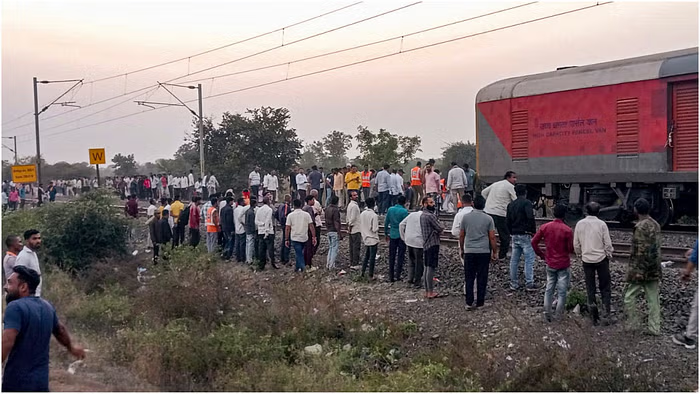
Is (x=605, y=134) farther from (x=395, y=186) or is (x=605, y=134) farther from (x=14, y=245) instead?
(x=14, y=245)

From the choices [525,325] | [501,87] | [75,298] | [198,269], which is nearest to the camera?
[525,325]

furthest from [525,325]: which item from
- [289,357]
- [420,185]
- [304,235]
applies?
[420,185]

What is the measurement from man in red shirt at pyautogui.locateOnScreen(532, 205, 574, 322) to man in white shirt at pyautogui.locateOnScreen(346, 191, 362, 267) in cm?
470

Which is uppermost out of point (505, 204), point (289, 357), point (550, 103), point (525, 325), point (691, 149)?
point (550, 103)

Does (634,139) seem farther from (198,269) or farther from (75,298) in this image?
(75,298)

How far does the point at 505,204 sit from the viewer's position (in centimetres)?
1134

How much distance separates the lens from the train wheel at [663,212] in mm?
14086

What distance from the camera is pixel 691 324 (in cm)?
754

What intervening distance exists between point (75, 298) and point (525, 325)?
8856 millimetres

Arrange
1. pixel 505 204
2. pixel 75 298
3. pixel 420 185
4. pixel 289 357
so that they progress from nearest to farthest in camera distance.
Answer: pixel 289 357, pixel 505 204, pixel 75 298, pixel 420 185

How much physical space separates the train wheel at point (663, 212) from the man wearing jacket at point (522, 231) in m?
5.18

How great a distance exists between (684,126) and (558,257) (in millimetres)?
6111

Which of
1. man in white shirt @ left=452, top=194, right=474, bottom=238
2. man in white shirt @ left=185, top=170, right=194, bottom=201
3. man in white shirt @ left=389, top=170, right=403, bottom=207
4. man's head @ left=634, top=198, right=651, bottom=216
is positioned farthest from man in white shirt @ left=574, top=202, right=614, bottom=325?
man in white shirt @ left=185, top=170, right=194, bottom=201

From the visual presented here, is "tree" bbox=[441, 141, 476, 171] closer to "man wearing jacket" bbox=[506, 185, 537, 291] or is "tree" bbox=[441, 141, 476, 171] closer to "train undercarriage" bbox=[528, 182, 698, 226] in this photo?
"train undercarriage" bbox=[528, 182, 698, 226]
